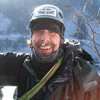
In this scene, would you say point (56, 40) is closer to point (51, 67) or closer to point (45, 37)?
point (45, 37)

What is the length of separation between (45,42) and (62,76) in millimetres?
406

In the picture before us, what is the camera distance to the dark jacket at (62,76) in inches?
58.4

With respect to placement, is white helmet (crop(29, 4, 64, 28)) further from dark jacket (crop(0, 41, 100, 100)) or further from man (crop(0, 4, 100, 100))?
dark jacket (crop(0, 41, 100, 100))

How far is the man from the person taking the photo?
1490 millimetres

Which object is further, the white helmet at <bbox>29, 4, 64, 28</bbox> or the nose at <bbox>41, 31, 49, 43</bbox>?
the white helmet at <bbox>29, 4, 64, 28</bbox>

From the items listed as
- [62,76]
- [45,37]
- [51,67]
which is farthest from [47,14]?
[62,76]

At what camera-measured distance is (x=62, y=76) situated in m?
1.54

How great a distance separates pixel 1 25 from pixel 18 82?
18.0m

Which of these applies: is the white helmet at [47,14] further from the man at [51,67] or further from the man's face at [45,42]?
the man's face at [45,42]

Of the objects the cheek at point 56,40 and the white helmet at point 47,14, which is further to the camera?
the white helmet at point 47,14

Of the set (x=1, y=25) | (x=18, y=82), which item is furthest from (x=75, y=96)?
(x=1, y=25)

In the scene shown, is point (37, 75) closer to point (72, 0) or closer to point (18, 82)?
point (18, 82)

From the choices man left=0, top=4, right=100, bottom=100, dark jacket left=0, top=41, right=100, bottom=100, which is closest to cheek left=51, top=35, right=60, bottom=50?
man left=0, top=4, right=100, bottom=100

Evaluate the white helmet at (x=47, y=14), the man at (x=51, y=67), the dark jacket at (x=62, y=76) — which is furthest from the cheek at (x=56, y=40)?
the white helmet at (x=47, y=14)
